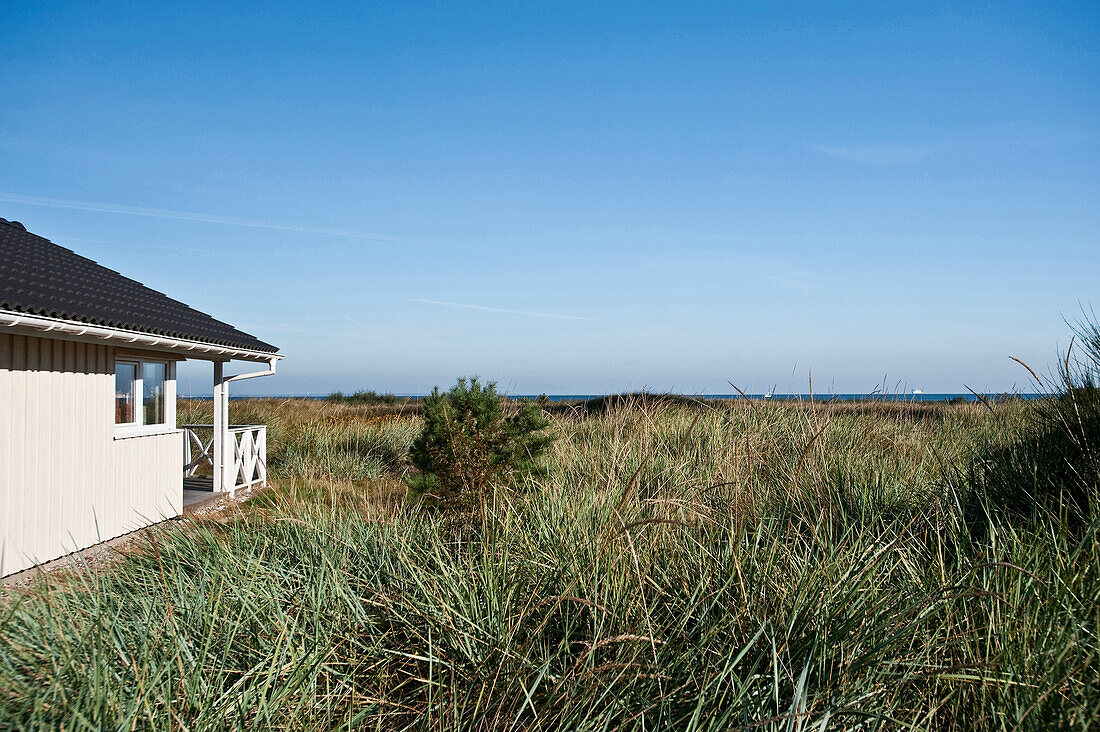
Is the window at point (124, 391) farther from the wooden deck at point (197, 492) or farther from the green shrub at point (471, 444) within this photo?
the green shrub at point (471, 444)

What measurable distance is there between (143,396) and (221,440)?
1650 millimetres

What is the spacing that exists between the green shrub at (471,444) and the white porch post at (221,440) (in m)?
4.56

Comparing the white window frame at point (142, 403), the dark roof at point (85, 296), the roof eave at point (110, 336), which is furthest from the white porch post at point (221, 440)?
the white window frame at point (142, 403)

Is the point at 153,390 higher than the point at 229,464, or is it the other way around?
the point at 153,390

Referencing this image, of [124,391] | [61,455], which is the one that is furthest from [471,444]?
[124,391]

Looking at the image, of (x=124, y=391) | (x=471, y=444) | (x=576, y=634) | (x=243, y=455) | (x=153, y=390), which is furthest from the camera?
(x=243, y=455)

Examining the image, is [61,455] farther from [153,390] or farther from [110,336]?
[153,390]

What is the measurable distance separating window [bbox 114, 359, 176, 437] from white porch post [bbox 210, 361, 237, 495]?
2.73 ft

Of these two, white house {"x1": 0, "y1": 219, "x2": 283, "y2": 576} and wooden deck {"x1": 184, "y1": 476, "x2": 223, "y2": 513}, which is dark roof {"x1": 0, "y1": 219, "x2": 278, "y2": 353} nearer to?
white house {"x1": 0, "y1": 219, "x2": 283, "y2": 576}

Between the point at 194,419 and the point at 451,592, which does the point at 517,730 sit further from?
the point at 194,419

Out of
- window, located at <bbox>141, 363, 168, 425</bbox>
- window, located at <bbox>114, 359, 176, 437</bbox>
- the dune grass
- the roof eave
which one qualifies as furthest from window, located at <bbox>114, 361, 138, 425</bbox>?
the dune grass

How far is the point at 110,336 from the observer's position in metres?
7.30

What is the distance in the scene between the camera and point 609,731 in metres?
2.31

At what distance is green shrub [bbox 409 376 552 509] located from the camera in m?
6.58
